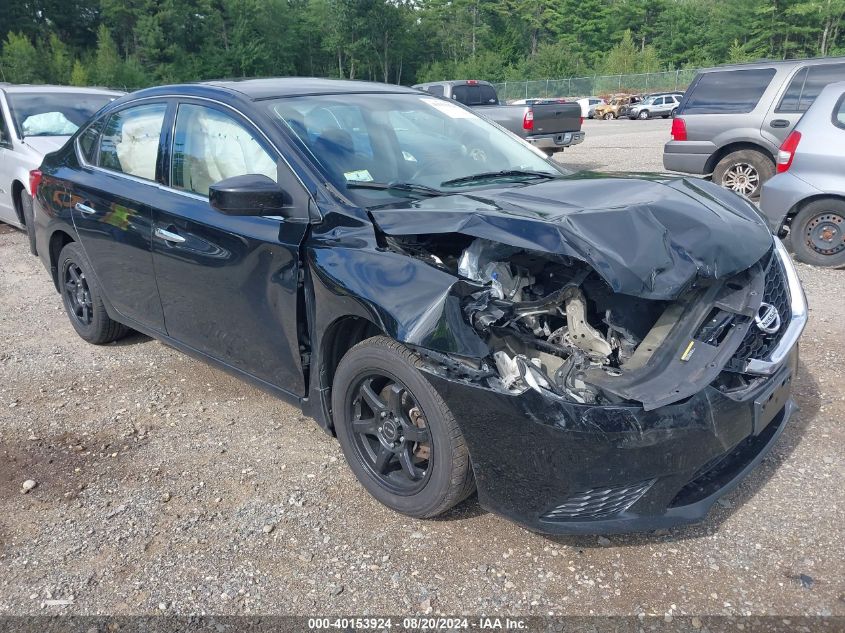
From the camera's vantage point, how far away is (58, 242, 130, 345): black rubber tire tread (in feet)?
15.5

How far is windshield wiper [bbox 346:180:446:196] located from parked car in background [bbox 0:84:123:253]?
5723 mm

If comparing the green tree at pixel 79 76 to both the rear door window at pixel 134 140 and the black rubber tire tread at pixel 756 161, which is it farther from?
the rear door window at pixel 134 140

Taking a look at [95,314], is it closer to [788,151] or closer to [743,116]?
[788,151]

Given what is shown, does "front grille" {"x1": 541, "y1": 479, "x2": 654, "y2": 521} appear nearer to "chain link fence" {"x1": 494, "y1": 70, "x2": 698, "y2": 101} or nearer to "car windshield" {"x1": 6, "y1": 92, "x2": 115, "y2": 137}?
"car windshield" {"x1": 6, "y1": 92, "x2": 115, "y2": 137}

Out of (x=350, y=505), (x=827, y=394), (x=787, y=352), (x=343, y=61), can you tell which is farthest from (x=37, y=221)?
(x=343, y=61)

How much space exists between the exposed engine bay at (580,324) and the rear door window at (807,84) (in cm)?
762

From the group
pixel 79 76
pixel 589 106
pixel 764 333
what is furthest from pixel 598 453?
pixel 79 76

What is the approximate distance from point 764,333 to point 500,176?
1.50 m

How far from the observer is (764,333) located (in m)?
2.86

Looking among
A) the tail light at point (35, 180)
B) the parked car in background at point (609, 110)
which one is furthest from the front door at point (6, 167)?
the parked car in background at point (609, 110)

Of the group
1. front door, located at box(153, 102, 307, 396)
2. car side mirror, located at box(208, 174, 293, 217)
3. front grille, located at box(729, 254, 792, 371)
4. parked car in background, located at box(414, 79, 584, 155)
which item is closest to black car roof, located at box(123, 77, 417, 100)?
front door, located at box(153, 102, 307, 396)

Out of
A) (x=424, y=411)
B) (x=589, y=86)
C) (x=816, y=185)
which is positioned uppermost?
(x=424, y=411)

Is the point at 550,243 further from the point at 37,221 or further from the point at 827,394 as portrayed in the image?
the point at 37,221

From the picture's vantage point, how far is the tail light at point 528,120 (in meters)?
12.7
